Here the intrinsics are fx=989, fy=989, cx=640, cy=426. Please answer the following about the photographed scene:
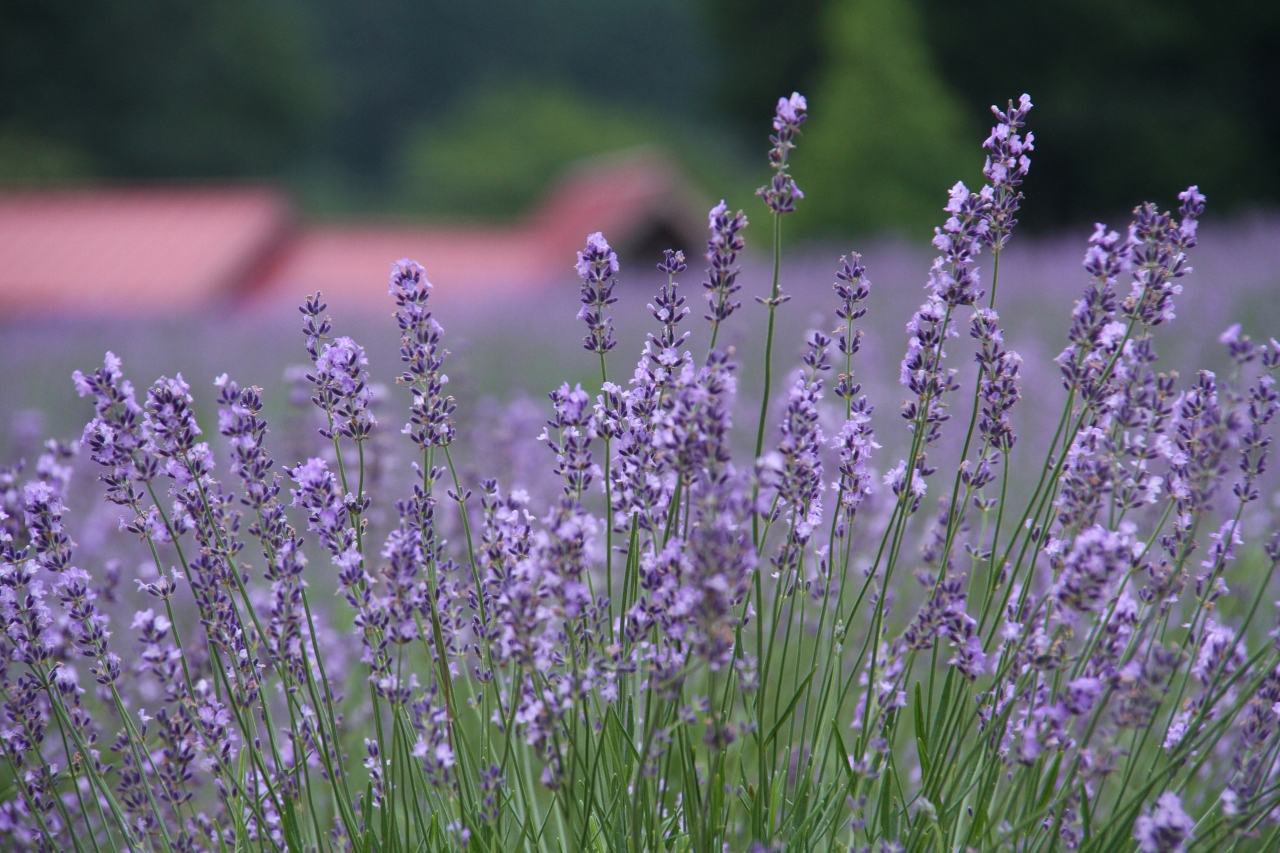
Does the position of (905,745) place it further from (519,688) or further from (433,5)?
(433,5)

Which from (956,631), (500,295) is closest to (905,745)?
(956,631)

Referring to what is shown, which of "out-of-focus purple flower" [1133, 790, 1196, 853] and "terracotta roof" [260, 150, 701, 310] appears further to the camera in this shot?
"terracotta roof" [260, 150, 701, 310]

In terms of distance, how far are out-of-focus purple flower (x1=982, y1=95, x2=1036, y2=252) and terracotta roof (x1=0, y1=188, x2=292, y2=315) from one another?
1590 cm

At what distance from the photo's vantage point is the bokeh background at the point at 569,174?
738cm

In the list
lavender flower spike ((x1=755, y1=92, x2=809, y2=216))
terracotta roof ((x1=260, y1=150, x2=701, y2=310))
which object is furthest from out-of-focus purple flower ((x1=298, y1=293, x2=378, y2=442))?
terracotta roof ((x1=260, y1=150, x2=701, y2=310))

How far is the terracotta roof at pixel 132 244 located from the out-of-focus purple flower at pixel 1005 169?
15.9 meters

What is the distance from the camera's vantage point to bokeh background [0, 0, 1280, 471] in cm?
738

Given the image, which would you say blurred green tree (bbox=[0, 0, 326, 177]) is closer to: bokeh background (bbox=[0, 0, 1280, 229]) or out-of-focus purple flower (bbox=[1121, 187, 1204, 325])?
bokeh background (bbox=[0, 0, 1280, 229])

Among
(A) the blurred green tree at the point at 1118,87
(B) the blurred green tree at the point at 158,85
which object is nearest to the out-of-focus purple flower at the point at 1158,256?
(A) the blurred green tree at the point at 1118,87

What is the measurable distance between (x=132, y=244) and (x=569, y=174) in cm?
1977

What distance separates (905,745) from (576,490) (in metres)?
1.66

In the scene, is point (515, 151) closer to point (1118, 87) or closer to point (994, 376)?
point (1118, 87)

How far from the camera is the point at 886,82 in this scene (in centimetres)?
1363

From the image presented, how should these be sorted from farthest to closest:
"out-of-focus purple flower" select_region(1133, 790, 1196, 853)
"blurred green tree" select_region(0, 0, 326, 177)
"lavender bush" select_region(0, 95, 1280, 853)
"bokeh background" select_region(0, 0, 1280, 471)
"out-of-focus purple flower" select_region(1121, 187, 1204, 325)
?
"blurred green tree" select_region(0, 0, 326, 177) → "bokeh background" select_region(0, 0, 1280, 471) → "out-of-focus purple flower" select_region(1121, 187, 1204, 325) → "lavender bush" select_region(0, 95, 1280, 853) → "out-of-focus purple flower" select_region(1133, 790, 1196, 853)
